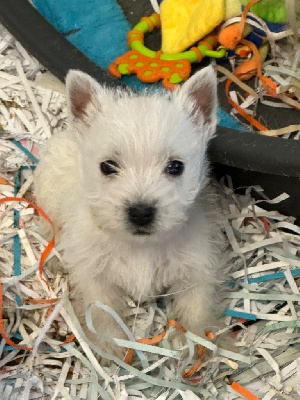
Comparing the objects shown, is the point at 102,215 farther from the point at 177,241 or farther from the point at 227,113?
the point at 227,113

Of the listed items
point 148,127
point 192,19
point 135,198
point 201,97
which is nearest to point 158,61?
point 192,19

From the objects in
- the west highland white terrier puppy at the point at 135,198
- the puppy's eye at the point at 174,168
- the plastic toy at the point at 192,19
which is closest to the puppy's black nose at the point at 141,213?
the west highland white terrier puppy at the point at 135,198

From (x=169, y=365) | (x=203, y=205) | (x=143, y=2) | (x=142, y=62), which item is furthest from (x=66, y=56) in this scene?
(x=169, y=365)

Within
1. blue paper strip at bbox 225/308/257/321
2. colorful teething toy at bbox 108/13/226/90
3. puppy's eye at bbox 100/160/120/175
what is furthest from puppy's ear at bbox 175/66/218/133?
blue paper strip at bbox 225/308/257/321

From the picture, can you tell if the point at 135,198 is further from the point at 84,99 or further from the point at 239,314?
the point at 239,314

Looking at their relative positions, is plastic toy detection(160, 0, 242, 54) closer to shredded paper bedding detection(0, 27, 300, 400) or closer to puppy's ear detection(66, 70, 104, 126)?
shredded paper bedding detection(0, 27, 300, 400)

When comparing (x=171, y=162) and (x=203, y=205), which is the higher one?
(x=171, y=162)

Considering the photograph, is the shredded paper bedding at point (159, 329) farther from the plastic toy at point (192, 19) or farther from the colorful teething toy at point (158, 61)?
the plastic toy at point (192, 19)
